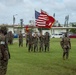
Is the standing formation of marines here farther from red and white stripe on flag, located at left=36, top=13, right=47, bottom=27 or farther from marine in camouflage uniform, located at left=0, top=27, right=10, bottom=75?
marine in camouflage uniform, located at left=0, top=27, right=10, bottom=75

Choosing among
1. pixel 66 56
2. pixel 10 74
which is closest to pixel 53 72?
pixel 10 74

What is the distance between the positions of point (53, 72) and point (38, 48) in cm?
1830

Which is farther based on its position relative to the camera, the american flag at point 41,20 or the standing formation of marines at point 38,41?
the american flag at point 41,20

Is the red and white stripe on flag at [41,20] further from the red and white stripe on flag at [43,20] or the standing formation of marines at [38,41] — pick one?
the standing formation of marines at [38,41]

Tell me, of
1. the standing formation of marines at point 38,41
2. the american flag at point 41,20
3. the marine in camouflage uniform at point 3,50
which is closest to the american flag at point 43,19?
the american flag at point 41,20

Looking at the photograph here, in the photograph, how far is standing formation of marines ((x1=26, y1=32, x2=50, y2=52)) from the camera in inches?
1286

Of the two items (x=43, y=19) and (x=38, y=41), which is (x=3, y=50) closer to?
(x=38, y=41)

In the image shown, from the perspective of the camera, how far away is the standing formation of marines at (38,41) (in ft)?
107

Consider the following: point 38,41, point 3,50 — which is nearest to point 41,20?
point 38,41

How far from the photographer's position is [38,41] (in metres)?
33.4

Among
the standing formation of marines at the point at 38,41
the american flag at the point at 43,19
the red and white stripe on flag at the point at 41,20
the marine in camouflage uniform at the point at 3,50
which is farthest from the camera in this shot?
the american flag at the point at 43,19

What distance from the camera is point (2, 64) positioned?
12852mm

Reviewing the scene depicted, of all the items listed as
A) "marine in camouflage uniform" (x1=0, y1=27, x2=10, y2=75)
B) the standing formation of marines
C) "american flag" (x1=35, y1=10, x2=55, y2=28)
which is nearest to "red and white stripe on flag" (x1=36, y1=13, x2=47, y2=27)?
"american flag" (x1=35, y1=10, x2=55, y2=28)

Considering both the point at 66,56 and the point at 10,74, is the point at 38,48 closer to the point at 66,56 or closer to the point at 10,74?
the point at 66,56
